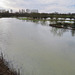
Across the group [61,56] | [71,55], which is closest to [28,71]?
[61,56]

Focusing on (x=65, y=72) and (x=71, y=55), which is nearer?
(x=65, y=72)

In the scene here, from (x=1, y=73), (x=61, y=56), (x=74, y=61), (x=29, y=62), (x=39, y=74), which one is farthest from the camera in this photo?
(x=61, y=56)

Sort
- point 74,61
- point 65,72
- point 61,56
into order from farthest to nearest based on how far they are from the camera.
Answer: point 61,56, point 74,61, point 65,72

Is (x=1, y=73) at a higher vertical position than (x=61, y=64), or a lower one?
higher

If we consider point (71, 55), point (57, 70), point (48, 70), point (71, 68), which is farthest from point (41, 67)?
point (71, 55)

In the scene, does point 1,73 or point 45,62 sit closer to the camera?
point 1,73

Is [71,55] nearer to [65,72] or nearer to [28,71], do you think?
[65,72]

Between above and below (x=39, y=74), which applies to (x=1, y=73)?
above

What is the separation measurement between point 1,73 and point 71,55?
4.41 meters

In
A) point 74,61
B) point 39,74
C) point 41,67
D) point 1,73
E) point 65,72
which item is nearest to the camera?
point 1,73

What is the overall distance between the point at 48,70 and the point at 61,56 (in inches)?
76.1

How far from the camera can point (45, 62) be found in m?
5.53

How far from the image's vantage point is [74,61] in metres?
5.79

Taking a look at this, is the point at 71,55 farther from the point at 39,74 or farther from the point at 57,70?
the point at 39,74
